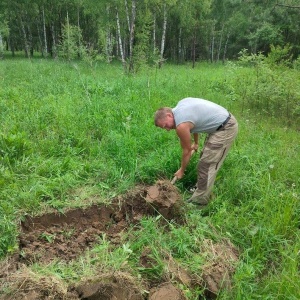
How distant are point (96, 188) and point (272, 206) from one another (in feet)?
7.30

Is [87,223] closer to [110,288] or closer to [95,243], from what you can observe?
[95,243]

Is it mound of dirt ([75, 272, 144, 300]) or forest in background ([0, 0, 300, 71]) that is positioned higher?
forest in background ([0, 0, 300, 71])

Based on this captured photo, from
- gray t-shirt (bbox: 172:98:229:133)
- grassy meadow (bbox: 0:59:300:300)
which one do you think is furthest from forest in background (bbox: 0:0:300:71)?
gray t-shirt (bbox: 172:98:229:133)

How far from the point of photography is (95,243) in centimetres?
315

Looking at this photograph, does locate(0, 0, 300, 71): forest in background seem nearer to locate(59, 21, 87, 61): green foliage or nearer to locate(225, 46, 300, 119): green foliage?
locate(59, 21, 87, 61): green foliage

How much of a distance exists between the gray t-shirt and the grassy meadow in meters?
0.81

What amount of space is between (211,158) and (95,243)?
1.70 m

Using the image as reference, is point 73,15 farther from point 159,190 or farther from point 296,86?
point 159,190

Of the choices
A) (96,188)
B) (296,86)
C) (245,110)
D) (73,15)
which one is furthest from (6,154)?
(73,15)

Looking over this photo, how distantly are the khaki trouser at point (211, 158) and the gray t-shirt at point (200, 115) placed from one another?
0.37ft

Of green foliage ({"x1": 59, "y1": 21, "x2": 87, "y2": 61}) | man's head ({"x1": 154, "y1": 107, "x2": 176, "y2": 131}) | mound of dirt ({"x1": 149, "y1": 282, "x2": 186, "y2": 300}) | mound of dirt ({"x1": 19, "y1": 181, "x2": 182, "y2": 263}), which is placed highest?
green foliage ({"x1": 59, "y1": 21, "x2": 87, "y2": 61})

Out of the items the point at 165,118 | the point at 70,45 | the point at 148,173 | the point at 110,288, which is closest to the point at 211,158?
the point at 165,118

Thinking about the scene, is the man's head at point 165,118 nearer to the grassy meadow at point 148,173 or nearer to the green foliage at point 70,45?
the grassy meadow at point 148,173

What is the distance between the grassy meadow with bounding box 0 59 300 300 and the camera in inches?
112
